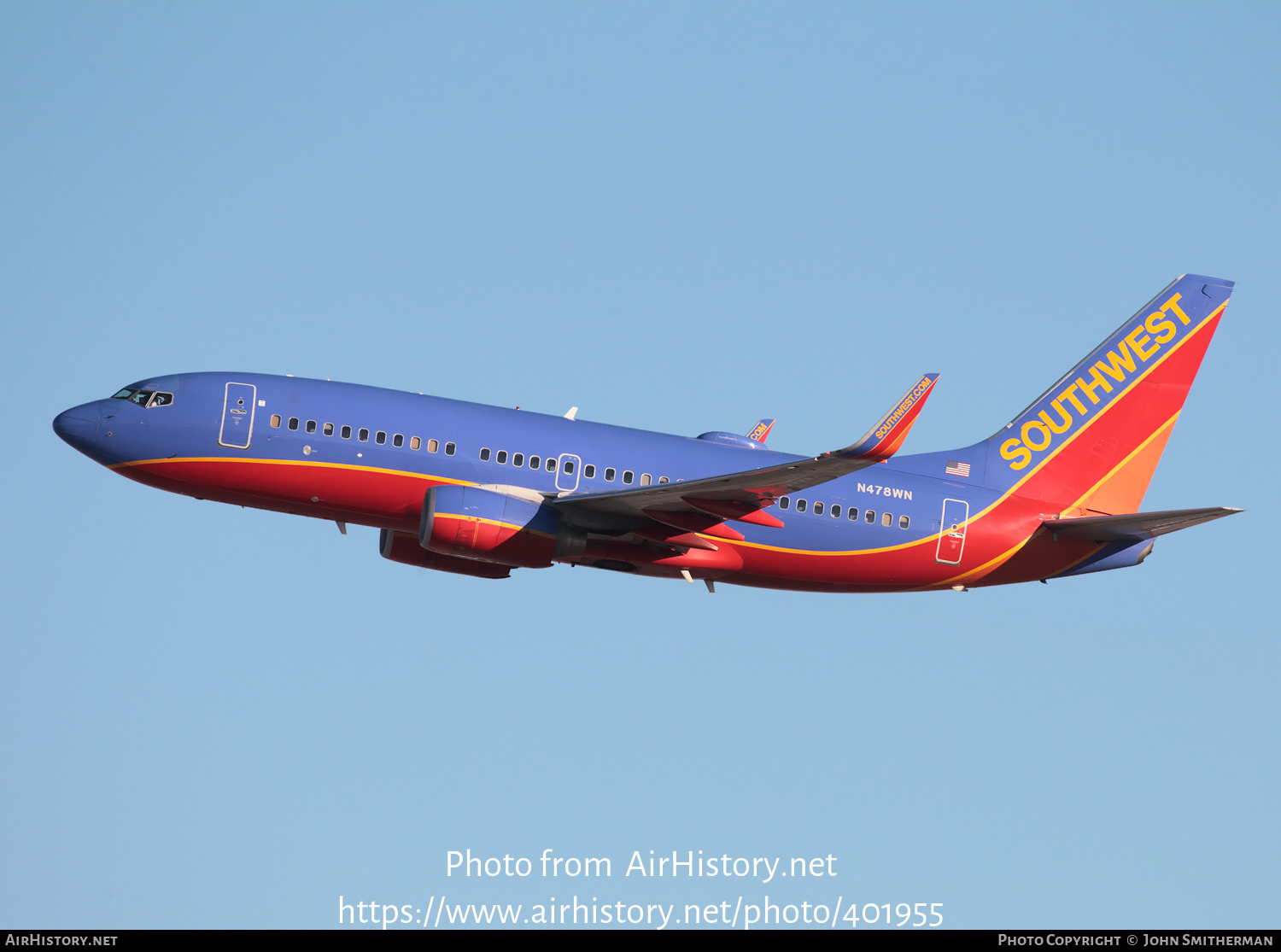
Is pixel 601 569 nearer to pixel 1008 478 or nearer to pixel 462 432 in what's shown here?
pixel 462 432

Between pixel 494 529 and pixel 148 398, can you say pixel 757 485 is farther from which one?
pixel 148 398

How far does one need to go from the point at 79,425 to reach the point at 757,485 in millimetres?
19537

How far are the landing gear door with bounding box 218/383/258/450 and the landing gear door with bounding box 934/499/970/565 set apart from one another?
21.0 meters

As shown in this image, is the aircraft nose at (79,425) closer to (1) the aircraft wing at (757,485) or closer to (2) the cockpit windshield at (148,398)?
(2) the cockpit windshield at (148,398)

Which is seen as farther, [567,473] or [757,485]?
[567,473]

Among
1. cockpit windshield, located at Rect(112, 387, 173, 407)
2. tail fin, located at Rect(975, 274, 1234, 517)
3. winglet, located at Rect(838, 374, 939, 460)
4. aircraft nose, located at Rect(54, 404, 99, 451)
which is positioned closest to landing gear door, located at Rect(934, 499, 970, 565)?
tail fin, located at Rect(975, 274, 1234, 517)

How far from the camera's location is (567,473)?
4253 centimetres

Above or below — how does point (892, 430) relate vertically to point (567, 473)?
below

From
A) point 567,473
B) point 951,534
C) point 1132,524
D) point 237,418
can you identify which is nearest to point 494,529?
point 567,473

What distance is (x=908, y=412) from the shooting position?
115ft

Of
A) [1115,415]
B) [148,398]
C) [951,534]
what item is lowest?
[951,534]

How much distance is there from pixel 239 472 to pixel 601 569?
1084 cm

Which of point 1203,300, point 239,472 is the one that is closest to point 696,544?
point 239,472

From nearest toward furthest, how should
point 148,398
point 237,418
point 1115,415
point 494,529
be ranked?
point 494,529
point 237,418
point 148,398
point 1115,415
